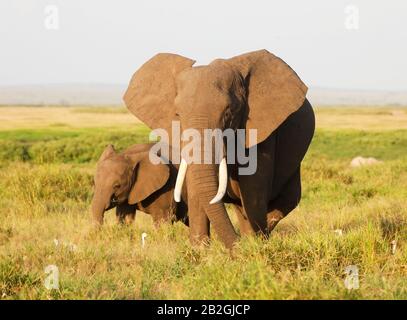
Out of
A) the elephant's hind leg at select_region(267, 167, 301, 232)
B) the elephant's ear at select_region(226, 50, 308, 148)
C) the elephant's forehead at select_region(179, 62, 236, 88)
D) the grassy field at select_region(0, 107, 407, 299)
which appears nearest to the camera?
the grassy field at select_region(0, 107, 407, 299)

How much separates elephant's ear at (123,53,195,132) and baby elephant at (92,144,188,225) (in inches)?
85.8

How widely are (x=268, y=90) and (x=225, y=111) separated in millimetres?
825

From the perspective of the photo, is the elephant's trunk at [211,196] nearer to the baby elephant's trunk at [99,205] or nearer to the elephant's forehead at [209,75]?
the elephant's forehead at [209,75]

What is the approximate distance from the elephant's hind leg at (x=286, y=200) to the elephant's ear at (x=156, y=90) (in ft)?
7.61

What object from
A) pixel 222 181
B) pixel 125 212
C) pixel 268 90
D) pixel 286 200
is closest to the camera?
pixel 222 181

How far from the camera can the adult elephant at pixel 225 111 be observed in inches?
254

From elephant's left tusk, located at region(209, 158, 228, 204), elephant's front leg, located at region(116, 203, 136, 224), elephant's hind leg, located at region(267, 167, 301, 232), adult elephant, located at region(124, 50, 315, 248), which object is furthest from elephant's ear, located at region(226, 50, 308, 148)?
elephant's front leg, located at region(116, 203, 136, 224)

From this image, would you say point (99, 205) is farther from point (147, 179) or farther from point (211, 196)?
point (211, 196)

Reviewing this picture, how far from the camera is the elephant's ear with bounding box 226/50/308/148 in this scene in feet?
22.8

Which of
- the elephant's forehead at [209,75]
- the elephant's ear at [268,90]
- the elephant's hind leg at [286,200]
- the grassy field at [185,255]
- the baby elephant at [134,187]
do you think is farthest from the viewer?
the baby elephant at [134,187]

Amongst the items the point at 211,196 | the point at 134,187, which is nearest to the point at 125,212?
the point at 134,187

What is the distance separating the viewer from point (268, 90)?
714 centimetres

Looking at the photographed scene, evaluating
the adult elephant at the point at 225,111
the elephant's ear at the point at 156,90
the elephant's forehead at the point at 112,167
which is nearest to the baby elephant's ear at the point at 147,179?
the elephant's forehead at the point at 112,167

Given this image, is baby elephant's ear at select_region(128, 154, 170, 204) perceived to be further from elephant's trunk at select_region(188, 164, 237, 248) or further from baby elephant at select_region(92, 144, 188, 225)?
elephant's trunk at select_region(188, 164, 237, 248)
